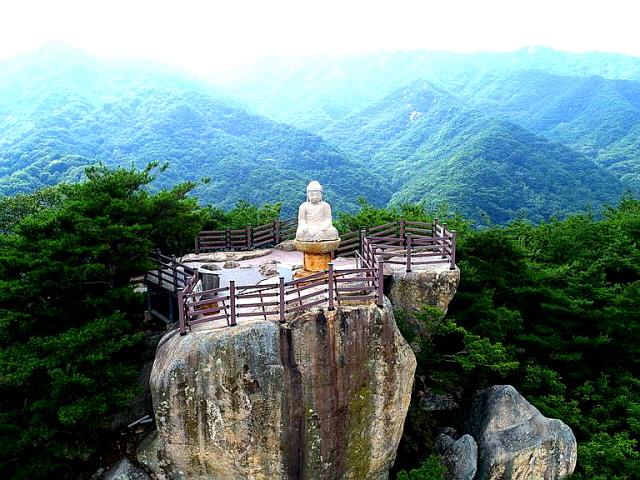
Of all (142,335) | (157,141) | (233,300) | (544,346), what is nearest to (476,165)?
(157,141)

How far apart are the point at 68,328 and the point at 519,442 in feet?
40.1

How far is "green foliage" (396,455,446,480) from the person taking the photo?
43.0 feet

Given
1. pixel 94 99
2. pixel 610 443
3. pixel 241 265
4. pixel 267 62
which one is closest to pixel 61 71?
pixel 94 99

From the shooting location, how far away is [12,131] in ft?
258

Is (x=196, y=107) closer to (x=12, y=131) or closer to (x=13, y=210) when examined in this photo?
(x=12, y=131)

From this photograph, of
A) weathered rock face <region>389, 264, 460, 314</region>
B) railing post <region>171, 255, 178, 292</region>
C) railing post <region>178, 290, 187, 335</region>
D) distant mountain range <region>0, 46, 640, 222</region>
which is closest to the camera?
railing post <region>178, 290, 187, 335</region>

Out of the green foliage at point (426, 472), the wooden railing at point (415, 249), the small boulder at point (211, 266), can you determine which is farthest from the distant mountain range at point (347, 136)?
the green foliage at point (426, 472)

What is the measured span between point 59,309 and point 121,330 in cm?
174

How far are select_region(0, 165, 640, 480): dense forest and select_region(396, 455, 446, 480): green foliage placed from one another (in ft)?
0.17

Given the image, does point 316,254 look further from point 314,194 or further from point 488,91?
point 488,91

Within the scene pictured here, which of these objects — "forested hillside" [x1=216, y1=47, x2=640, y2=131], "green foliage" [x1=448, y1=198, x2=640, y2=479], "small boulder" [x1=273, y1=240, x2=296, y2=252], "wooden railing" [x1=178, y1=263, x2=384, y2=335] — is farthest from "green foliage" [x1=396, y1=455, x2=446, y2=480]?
"forested hillside" [x1=216, y1=47, x2=640, y2=131]

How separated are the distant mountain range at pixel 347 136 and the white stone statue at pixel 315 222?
148 feet

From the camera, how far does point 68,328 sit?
1363 centimetres

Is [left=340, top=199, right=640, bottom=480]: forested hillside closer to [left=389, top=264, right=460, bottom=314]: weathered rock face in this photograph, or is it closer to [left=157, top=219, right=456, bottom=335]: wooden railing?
[left=389, top=264, right=460, bottom=314]: weathered rock face
